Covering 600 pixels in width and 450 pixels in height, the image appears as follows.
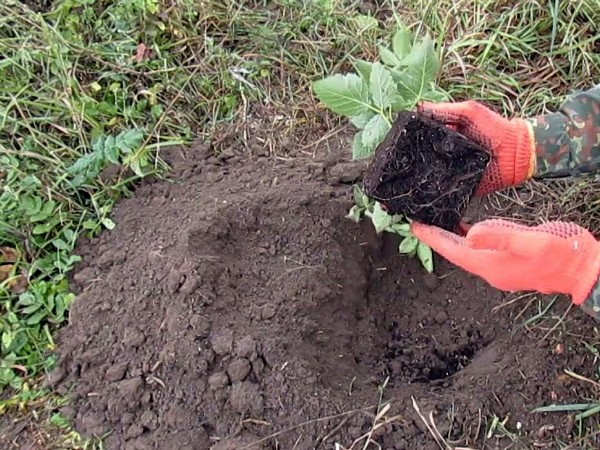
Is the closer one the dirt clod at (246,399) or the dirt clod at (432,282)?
the dirt clod at (246,399)

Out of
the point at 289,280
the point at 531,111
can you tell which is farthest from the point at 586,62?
the point at 289,280

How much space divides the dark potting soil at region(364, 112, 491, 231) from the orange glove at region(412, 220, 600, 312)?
0.14m

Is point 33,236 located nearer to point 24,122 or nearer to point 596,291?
point 24,122

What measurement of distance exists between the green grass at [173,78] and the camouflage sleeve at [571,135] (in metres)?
0.49

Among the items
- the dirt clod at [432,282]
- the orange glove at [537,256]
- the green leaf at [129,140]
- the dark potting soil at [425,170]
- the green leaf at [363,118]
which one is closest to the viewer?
the orange glove at [537,256]

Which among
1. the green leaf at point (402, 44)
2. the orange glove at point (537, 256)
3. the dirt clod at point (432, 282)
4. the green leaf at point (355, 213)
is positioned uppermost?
the green leaf at point (402, 44)

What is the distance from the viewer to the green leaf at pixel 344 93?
1813mm

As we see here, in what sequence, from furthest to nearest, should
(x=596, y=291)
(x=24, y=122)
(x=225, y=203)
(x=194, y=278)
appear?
(x=24, y=122) < (x=225, y=203) < (x=194, y=278) < (x=596, y=291)

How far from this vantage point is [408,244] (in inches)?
79.9

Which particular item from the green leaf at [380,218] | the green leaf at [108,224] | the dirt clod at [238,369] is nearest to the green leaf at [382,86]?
the green leaf at [380,218]

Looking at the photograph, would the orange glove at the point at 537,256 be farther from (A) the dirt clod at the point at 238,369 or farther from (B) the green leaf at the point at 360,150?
(A) the dirt clod at the point at 238,369

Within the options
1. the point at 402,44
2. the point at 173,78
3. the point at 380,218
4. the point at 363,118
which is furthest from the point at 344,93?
the point at 173,78

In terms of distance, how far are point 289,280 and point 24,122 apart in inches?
38.5

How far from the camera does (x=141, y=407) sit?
6.17ft
